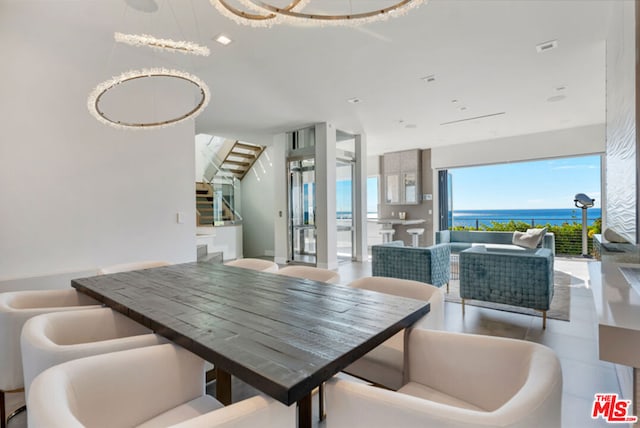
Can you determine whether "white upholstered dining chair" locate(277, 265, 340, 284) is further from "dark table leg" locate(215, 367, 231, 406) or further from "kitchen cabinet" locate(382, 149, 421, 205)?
A: "kitchen cabinet" locate(382, 149, 421, 205)

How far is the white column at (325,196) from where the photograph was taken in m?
6.45

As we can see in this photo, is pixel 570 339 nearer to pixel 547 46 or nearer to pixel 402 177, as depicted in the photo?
pixel 547 46

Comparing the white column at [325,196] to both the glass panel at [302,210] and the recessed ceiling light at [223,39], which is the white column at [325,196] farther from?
the recessed ceiling light at [223,39]

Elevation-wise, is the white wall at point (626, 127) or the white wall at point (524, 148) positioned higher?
the white wall at point (524, 148)

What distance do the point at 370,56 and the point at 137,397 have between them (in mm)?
3764

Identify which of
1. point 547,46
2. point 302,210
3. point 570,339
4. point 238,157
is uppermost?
point 547,46

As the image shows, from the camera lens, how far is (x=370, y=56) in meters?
3.66

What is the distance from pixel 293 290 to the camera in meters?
1.97

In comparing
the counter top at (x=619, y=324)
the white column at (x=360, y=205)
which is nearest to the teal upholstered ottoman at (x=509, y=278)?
the counter top at (x=619, y=324)

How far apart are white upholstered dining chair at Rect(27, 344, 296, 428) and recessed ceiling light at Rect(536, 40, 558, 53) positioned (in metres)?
4.27

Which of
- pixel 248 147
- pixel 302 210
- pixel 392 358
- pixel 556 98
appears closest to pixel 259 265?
pixel 392 358

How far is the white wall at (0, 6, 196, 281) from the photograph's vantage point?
2889 millimetres

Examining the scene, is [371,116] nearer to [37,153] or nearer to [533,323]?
[533,323]

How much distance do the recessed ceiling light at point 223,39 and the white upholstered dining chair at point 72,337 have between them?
108 inches
